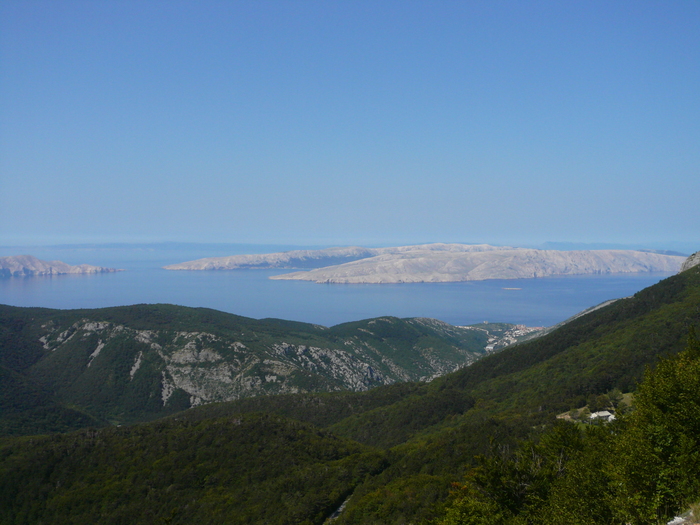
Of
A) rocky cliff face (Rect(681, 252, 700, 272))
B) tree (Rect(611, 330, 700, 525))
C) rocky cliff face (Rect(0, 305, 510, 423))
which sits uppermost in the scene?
rocky cliff face (Rect(681, 252, 700, 272))

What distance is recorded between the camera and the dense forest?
60.8ft

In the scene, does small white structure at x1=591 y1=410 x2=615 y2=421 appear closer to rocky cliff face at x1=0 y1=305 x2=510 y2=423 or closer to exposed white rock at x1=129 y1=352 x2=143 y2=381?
rocky cliff face at x1=0 y1=305 x2=510 y2=423

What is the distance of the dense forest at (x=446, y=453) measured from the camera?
730 inches

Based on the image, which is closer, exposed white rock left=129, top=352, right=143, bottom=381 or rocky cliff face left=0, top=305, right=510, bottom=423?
rocky cliff face left=0, top=305, right=510, bottom=423

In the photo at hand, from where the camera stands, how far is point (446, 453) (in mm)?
44500

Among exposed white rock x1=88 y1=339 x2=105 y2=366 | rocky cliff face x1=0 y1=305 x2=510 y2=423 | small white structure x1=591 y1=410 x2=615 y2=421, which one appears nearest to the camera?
small white structure x1=591 y1=410 x2=615 y2=421

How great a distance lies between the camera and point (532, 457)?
89.7 ft

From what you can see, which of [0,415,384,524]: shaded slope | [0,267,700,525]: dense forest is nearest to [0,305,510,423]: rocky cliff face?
[0,267,700,525]: dense forest

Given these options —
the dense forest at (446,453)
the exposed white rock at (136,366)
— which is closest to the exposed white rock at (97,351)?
the exposed white rock at (136,366)

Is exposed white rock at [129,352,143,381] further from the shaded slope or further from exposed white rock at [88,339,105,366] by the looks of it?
the shaded slope

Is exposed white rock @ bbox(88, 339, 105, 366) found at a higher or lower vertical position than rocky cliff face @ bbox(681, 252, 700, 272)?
lower

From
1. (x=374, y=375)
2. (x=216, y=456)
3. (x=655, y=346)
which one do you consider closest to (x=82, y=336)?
(x=374, y=375)

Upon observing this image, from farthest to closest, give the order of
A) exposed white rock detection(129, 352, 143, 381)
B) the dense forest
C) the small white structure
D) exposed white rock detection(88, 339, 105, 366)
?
exposed white rock detection(88, 339, 105, 366)
exposed white rock detection(129, 352, 143, 381)
the small white structure
the dense forest

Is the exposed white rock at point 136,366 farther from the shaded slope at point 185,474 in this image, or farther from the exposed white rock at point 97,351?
the shaded slope at point 185,474
